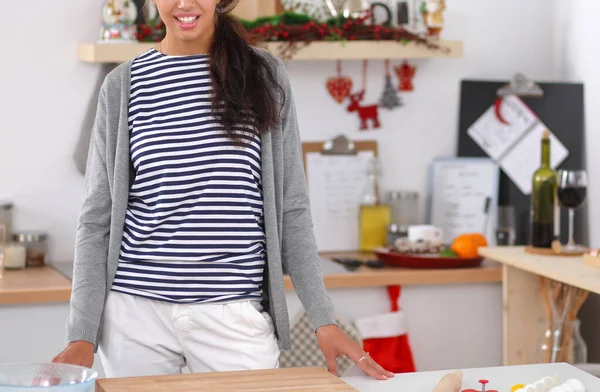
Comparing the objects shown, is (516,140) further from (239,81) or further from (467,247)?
(239,81)

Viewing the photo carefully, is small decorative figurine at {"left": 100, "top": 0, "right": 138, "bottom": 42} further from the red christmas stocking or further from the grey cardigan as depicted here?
the grey cardigan

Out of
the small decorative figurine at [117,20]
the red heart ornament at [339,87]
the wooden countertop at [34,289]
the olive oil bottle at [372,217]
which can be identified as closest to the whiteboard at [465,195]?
the olive oil bottle at [372,217]

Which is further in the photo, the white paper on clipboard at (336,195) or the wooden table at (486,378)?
the white paper on clipboard at (336,195)

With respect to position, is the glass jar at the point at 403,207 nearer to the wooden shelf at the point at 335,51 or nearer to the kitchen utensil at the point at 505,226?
the kitchen utensil at the point at 505,226

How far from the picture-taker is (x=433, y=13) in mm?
2984

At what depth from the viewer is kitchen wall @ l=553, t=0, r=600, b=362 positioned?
9.65 feet

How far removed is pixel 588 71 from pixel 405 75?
23.3 inches

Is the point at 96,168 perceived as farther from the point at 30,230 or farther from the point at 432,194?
the point at 432,194

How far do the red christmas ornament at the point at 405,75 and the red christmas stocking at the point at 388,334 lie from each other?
2.49 ft

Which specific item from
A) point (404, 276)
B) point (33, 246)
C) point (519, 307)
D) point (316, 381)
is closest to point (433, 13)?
point (404, 276)

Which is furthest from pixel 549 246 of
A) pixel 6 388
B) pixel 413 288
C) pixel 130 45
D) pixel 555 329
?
pixel 6 388

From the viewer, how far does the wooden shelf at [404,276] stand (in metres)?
2.68

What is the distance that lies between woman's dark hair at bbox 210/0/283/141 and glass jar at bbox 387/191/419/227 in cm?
153

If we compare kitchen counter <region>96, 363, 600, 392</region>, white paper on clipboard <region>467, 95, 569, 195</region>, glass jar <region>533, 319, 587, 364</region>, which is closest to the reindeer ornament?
white paper on clipboard <region>467, 95, 569, 195</region>
